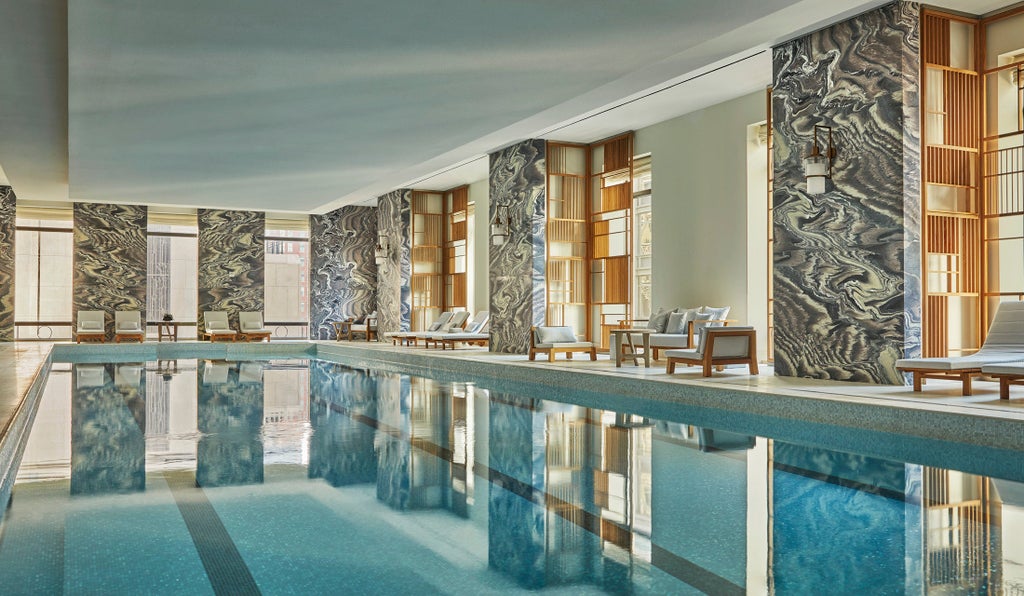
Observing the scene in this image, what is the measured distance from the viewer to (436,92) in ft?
25.5

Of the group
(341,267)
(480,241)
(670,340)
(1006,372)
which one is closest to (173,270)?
(341,267)

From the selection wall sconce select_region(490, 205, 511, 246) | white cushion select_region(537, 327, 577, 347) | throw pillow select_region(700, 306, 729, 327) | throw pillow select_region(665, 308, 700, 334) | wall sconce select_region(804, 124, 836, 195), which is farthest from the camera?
wall sconce select_region(490, 205, 511, 246)

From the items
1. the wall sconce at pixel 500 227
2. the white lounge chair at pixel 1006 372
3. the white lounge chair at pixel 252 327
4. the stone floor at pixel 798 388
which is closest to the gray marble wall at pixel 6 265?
the white lounge chair at pixel 252 327

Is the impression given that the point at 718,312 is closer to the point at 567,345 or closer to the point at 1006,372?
the point at 567,345

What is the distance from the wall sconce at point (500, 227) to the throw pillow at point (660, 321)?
11.9ft

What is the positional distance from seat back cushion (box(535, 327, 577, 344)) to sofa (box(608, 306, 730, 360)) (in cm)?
112

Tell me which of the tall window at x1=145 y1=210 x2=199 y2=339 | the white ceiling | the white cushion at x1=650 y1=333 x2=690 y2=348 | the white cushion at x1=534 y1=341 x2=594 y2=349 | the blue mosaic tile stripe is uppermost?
the white ceiling

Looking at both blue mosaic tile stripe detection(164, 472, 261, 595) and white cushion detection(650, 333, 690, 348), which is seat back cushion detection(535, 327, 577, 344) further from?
blue mosaic tile stripe detection(164, 472, 261, 595)

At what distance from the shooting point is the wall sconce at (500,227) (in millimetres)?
13586

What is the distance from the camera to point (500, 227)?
1358 cm

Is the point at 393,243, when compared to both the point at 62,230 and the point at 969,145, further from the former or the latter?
the point at 969,145

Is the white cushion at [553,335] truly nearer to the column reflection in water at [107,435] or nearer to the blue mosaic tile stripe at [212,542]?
the column reflection in water at [107,435]

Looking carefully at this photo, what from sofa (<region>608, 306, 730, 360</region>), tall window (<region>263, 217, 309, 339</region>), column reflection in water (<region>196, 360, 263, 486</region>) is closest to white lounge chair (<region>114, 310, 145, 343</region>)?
tall window (<region>263, 217, 309, 339</region>)

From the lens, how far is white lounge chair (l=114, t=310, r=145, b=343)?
1764 centimetres
